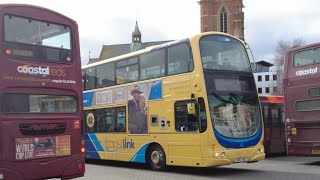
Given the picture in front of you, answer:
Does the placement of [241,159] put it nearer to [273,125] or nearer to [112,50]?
[273,125]

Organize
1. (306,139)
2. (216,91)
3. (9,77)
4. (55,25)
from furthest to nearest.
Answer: (306,139), (216,91), (55,25), (9,77)

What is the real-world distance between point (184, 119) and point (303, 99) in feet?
15.0

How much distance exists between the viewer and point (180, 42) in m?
14.6

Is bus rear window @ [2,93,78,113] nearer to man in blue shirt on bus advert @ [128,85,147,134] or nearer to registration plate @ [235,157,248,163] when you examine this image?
registration plate @ [235,157,248,163]

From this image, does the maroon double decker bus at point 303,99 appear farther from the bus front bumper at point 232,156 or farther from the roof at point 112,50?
the roof at point 112,50

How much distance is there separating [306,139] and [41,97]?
9.61 meters

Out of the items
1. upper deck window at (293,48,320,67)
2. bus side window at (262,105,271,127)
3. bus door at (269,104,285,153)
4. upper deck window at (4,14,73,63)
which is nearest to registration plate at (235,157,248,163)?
upper deck window at (293,48,320,67)

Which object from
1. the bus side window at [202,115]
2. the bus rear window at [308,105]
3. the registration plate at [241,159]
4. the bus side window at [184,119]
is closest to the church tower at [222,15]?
the bus rear window at [308,105]

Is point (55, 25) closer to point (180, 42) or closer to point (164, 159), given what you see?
point (180, 42)

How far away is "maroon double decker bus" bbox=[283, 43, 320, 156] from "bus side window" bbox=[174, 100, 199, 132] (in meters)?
4.41

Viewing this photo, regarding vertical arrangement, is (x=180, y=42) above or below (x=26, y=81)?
above

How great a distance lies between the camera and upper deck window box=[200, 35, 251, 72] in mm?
14023

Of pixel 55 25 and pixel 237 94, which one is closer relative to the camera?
pixel 55 25

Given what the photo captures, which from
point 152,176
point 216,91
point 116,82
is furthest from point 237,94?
point 116,82
